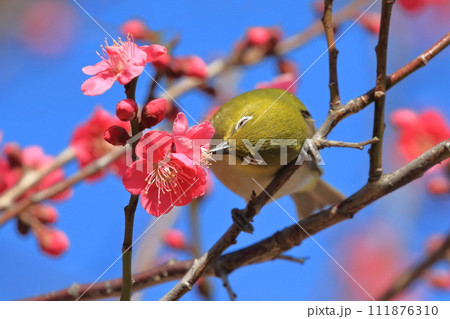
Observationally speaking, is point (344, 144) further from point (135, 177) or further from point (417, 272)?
point (417, 272)

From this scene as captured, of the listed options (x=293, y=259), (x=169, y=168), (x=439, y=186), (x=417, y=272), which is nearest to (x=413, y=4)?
(x=439, y=186)

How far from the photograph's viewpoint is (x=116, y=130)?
1.38 meters

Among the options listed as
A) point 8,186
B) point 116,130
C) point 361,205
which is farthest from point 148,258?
point 116,130

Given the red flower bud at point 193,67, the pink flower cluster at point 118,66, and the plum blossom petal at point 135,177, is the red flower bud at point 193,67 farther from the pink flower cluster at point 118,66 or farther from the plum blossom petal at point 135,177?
the plum blossom petal at point 135,177

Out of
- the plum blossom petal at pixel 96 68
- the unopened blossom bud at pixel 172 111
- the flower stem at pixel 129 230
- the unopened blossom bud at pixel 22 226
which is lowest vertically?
the flower stem at pixel 129 230

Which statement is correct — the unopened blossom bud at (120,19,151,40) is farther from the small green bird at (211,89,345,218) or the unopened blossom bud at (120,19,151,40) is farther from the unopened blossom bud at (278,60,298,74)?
the unopened blossom bud at (278,60,298,74)

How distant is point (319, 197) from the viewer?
9.74 feet

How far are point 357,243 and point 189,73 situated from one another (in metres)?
1.96

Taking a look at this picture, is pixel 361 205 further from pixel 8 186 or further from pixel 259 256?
pixel 8 186

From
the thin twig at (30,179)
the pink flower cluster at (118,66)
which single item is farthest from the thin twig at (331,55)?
the thin twig at (30,179)

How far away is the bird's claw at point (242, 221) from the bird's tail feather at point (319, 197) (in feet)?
3.57

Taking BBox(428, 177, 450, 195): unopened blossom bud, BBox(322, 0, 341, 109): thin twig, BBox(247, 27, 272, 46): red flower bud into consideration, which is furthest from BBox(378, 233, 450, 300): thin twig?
BBox(247, 27, 272, 46): red flower bud

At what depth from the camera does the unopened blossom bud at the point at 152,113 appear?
1375 millimetres

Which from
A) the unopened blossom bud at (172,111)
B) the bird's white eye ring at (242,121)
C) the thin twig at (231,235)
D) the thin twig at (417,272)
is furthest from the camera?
the unopened blossom bud at (172,111)
